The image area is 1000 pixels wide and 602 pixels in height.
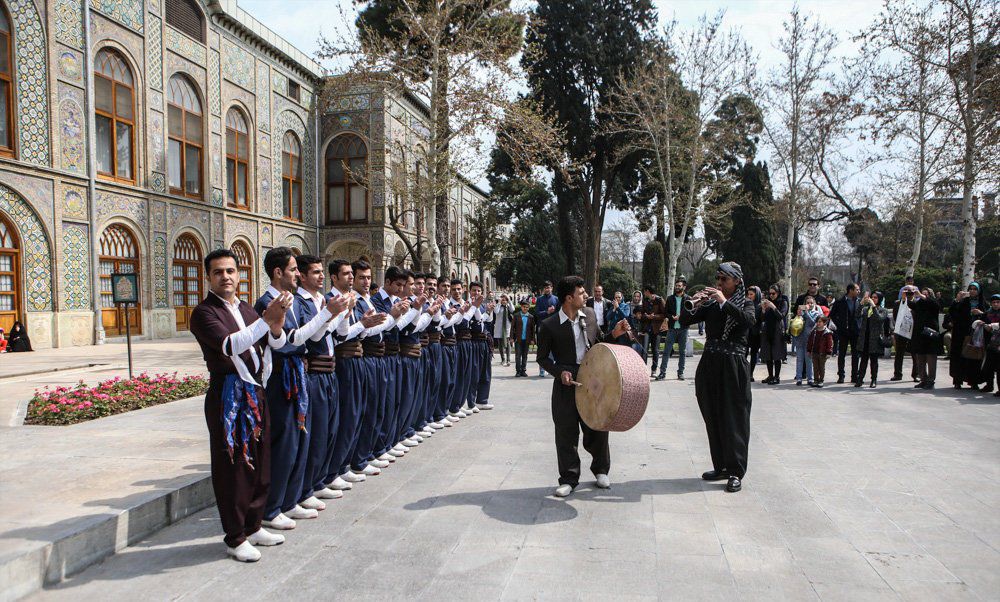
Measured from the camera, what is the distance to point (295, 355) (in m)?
4.15

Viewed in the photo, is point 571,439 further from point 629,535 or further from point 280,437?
point 280,437

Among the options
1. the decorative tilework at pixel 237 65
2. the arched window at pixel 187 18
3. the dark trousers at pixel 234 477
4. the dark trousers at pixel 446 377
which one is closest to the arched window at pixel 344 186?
the decorative tilework at pixel 237 65

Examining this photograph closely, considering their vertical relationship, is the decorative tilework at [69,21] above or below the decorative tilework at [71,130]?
above

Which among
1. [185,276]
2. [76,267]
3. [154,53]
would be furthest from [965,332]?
[154,53]

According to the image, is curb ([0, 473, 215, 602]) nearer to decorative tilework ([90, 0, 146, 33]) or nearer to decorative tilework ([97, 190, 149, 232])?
decorative tilework ([97, 190, 149, 232])

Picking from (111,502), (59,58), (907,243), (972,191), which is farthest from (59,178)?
(907,243)

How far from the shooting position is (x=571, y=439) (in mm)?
4906

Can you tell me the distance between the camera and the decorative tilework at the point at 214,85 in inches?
835

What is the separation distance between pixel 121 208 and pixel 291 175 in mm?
8854

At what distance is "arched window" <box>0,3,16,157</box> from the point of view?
47.9 feet

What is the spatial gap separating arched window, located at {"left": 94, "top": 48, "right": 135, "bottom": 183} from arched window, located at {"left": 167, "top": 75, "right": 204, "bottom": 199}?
1.53 m

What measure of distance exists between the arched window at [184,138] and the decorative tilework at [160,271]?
1.92 m

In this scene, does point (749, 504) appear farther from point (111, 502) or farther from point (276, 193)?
point (276, 193)

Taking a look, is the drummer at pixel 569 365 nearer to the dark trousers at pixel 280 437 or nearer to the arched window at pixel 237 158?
the dark trousers at pixel 280 437
